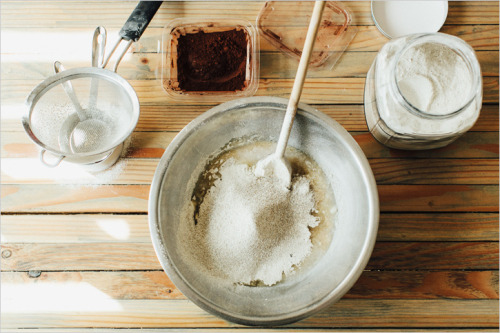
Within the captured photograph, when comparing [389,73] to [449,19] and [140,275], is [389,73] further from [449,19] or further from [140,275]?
[140,275]

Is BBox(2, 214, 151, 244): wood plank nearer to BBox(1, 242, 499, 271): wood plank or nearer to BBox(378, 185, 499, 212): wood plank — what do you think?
BBox(1, 242, 499, 271): wood plank

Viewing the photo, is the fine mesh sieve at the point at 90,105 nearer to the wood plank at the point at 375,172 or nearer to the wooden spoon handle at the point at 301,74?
the wood plank at the point at 375,172

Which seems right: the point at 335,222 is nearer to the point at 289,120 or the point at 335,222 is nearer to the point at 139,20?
the point at 289,120

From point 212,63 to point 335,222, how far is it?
1.24 ft

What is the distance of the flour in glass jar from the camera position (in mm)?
674

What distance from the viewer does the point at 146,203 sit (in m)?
0.76

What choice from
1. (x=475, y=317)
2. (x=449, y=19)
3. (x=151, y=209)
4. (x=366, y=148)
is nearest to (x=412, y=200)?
(x=366, y=148)

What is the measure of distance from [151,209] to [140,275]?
19 cm

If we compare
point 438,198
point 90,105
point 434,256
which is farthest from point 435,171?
point 90,105

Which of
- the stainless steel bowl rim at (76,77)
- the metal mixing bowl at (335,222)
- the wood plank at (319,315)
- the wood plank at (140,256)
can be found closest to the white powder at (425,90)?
the metal mixing bowl at (335,222)

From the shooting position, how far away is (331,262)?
0.67 m

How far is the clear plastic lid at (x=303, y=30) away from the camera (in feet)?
2.59

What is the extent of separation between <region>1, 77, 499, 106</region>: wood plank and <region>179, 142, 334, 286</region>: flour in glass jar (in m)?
0.16

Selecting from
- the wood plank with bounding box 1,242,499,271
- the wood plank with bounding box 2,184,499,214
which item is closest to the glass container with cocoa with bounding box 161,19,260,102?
the wood plank with bounding box 2,184,499,214
